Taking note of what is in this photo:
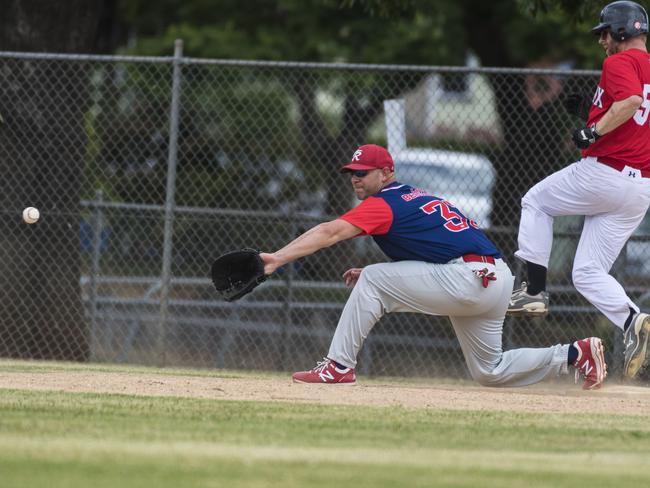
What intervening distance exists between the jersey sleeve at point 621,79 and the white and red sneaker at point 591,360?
1.62 meters

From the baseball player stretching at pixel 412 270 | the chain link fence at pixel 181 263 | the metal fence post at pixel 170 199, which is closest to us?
the baseball player stretching at pixel 412 270

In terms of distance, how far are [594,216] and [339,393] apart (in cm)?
213

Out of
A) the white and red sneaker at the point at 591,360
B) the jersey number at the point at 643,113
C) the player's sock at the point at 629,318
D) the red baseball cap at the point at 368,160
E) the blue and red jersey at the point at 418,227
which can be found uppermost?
the jersey number at the point at 643,113

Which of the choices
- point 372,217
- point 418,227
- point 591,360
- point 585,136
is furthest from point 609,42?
point 591,360

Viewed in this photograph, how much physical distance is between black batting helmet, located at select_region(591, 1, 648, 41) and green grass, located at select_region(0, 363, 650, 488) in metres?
2.50

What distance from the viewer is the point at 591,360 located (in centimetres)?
805

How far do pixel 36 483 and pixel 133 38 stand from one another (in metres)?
19.9

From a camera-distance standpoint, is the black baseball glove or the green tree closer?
the black baseball glove

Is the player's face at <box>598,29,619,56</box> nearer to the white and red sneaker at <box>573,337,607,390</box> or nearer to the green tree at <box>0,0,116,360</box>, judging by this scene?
the white and red sneaker at <box>573,337,607,390</box>

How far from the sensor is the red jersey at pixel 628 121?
7609 mm

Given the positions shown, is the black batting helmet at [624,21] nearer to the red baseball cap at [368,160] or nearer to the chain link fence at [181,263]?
the red baseball cap at [368,160]

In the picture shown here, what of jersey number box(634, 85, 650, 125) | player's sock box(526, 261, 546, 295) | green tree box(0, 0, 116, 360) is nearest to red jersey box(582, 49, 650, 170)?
jersey number box(634, 85, 650, 125)

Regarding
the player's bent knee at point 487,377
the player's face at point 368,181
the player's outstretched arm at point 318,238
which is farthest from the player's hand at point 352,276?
the player's bent knee at point 487,377

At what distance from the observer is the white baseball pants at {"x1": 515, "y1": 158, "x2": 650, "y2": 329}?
7867mm
